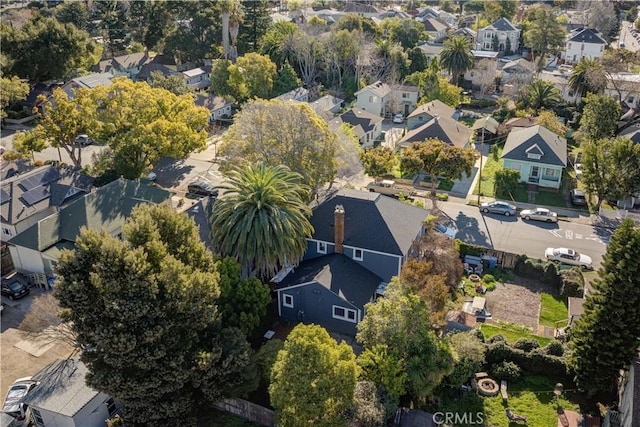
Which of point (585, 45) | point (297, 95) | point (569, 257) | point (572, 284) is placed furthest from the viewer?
point (585, 45)

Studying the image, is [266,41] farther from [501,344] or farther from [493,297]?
[501,344]

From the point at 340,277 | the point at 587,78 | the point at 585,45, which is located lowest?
the point at 340,277

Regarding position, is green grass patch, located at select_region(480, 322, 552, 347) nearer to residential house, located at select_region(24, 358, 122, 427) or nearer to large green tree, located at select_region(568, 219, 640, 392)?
large green tree, located at select_region(568, 219, 640, 392)

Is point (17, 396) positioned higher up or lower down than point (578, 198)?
lower down

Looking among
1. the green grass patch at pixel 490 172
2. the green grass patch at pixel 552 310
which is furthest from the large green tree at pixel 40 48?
the green grass patch at pixel 552 310

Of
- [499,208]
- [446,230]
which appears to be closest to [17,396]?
[446,230]

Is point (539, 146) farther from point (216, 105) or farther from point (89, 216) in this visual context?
point (89, 216)

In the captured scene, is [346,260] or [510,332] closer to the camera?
[510,332]
